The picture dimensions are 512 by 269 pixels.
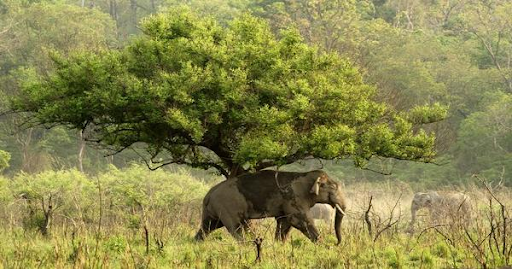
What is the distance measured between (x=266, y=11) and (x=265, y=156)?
42.7m

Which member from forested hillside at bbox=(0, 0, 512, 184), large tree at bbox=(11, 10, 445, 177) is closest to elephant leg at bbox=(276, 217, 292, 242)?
large tree at bbox=(11, 10, 445, 177)

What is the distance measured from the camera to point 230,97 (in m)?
15.1

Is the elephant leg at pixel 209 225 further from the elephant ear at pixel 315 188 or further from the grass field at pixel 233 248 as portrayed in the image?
the elephant ear at pixel 315 188

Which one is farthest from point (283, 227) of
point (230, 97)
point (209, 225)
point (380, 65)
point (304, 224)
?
point (380, 65)

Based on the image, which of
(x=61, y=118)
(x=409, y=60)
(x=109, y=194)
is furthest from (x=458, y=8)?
(x=61, y=118)

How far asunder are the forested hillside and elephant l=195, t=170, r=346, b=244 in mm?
28381

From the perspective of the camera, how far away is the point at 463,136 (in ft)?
153

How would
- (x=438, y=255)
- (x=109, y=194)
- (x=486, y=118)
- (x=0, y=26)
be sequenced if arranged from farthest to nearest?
(x=0, y=26) → (x=486, y=118) → (x=109, y=194) → (x=438, y=255)

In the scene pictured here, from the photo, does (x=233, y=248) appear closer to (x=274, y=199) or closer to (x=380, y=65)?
(x=274, y=199)

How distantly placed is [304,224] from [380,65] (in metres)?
37.7

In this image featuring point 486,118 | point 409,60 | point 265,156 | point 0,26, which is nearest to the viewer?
point 265,156

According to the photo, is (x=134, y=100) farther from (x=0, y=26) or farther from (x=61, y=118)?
(x=0, y=26)

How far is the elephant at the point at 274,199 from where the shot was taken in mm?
15000

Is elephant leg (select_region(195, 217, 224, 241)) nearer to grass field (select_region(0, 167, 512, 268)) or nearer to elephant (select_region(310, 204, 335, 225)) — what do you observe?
grass field (select_region(0, 167, 512, 268))
